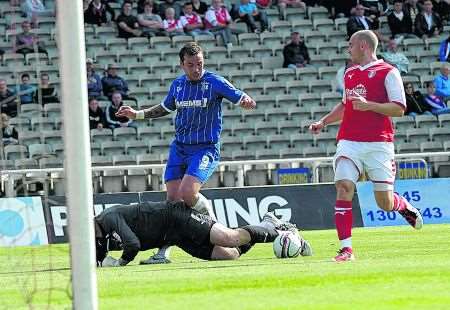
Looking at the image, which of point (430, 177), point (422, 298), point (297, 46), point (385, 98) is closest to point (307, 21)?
point (297, 46)

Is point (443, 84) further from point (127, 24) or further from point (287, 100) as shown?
point (127, 24)

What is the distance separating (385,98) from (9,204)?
657 cm

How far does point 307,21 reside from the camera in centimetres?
2978

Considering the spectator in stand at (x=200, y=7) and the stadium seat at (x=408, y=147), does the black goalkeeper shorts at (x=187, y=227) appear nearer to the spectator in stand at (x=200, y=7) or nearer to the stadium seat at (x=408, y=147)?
the stadium seat at (x=408, y=147)

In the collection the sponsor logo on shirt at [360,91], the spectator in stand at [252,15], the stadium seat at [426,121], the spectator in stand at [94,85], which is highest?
the spectator in stand at [252,15]

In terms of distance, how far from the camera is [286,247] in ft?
43.8

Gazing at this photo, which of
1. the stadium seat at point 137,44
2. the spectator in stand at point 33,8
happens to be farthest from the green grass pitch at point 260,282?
the stadium seat at point 137,44

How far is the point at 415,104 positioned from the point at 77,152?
20403 millimetres

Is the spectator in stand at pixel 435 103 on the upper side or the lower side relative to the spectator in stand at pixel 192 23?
lower

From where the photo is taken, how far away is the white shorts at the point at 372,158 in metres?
12.8

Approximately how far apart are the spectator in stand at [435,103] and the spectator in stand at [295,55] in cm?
296

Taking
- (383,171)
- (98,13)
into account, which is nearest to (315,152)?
(98,13)

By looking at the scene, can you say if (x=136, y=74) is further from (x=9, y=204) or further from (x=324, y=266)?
(x=324, y=266)

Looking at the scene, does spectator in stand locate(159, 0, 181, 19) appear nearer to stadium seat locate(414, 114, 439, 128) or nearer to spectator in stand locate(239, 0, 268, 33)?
spectator in stand locate(239, 0, 268, 33)
